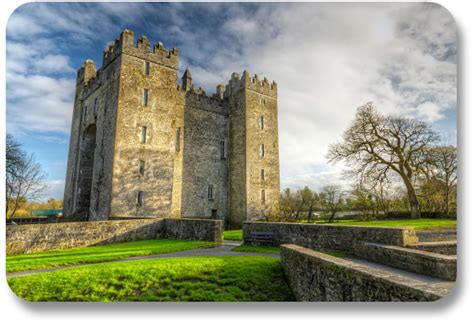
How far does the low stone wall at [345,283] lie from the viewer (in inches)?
132

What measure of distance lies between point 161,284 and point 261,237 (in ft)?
19.3

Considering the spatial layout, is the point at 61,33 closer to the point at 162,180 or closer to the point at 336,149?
the point at 162,180

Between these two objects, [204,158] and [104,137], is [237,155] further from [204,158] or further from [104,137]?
[104,137]

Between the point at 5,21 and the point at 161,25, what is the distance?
299 cm

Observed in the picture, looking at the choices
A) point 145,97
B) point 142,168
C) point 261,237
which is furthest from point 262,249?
point 145,97

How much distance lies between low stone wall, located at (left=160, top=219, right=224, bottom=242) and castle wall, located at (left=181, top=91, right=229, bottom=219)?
680 cm

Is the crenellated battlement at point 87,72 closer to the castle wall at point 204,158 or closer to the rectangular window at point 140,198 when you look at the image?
the castle wall at point 204,158

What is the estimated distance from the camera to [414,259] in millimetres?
5957

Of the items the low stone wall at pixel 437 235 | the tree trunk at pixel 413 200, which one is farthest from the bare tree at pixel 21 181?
the tree trunk at pixel 413 200

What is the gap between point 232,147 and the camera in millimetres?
23734

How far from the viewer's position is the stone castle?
57.1ft

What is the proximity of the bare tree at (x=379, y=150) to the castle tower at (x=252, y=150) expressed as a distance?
5156mm

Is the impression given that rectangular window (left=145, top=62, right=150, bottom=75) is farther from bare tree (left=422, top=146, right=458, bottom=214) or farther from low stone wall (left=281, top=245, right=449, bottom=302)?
bare tree (left=422, top=146, right=458, bottom=214)

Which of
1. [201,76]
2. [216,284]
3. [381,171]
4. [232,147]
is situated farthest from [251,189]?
[216,284]
